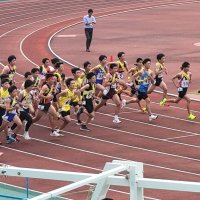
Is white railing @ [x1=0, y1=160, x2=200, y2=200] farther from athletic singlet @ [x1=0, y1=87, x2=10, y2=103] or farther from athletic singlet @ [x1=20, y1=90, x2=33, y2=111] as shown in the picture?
athletic singlet @ [x1=20, y1=90, x2=33, y2=111]

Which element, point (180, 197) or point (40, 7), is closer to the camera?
point (180, 197)

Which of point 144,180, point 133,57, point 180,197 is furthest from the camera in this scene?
point 133,57

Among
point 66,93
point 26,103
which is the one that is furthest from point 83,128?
point 26,103

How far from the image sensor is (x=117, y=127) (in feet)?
77.5

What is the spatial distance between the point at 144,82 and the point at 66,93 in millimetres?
2983

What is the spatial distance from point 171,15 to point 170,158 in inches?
1251

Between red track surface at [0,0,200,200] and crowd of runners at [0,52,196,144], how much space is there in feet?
1.31

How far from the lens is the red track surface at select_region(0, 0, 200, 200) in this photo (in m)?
19.5

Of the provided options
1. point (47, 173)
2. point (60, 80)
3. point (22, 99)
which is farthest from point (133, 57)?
point (47, 173)

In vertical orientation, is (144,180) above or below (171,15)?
above

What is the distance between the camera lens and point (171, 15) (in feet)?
168

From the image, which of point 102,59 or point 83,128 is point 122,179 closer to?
point 83,128

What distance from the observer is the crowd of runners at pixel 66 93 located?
21703 millimetres

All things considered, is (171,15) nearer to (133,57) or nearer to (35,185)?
Result: (133,57)
